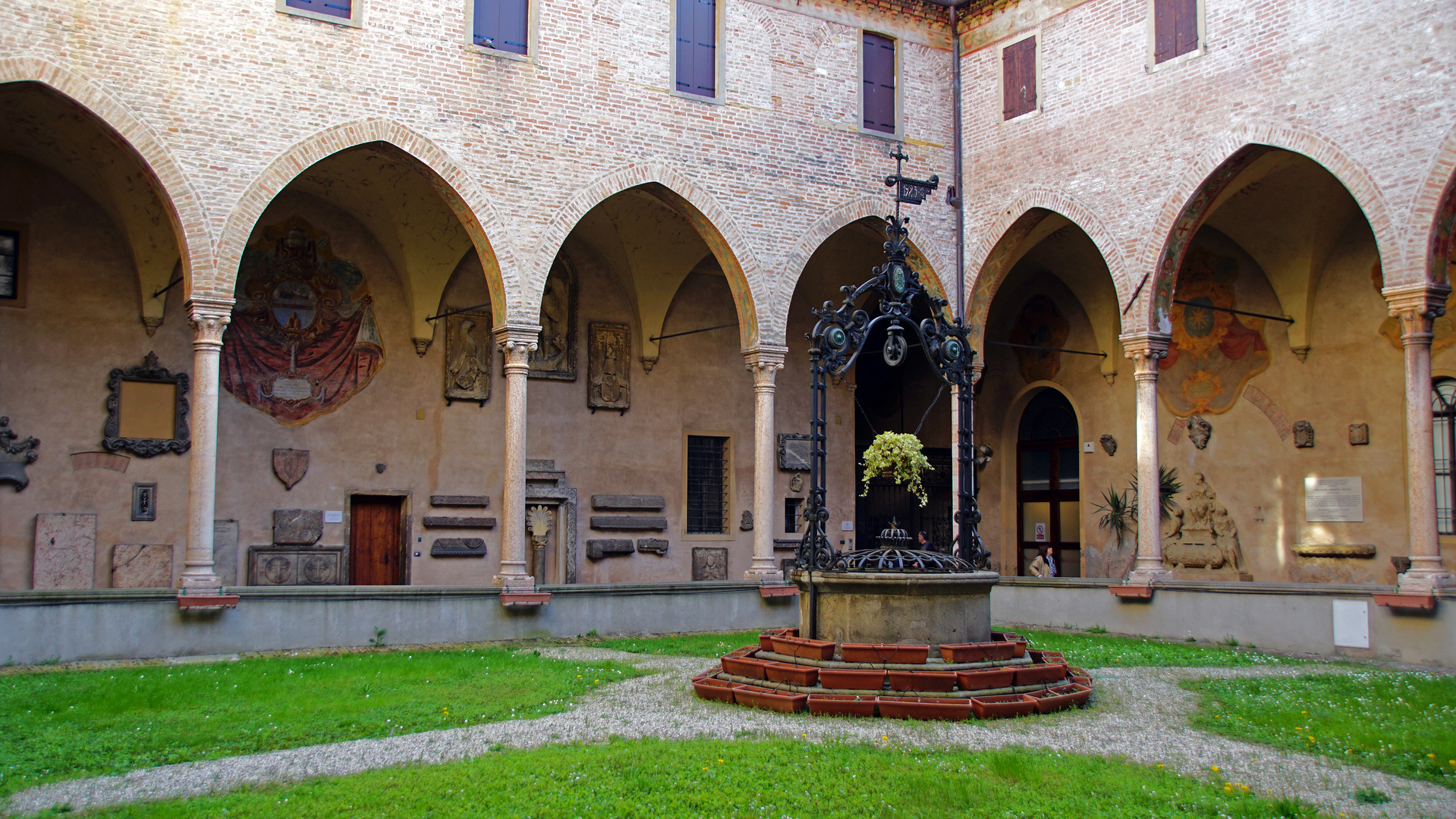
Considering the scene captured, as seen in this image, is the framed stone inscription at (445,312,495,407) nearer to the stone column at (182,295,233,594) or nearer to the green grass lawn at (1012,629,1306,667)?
the stone column at (182,295,233,594)

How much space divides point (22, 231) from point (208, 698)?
27.8ft

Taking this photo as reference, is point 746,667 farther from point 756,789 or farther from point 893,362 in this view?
point 756,789

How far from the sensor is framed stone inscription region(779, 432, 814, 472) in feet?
62.0

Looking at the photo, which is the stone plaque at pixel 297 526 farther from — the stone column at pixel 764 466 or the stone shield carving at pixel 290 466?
the stone column at pixel 764 466

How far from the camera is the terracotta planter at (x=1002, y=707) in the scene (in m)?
7.73

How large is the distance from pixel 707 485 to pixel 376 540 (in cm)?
518

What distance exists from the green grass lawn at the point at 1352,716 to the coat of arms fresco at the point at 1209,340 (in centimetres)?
694

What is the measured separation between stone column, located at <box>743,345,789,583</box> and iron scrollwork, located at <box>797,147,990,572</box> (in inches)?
180

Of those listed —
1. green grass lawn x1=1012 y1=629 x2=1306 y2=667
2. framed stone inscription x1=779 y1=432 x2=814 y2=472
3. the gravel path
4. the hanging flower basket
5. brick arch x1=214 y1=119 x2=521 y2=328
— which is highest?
brick arch x1=214 y1=119 x2=521 y2=328

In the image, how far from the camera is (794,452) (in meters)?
19.1

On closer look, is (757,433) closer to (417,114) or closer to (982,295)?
(982,295)

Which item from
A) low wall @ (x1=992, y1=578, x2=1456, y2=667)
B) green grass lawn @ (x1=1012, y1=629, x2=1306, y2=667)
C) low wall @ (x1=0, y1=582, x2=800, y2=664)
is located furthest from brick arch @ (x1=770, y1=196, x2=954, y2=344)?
green grass lawn @ (x1=1012, y1=629, x2=1306, y2=667)

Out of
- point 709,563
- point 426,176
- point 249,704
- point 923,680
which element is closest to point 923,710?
point 923,680

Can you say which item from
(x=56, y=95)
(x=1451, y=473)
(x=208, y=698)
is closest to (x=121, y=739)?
(x=208, y=698)
